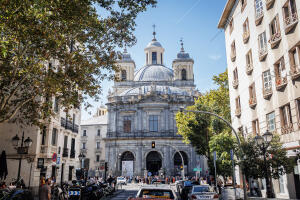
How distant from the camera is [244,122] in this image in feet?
70.4

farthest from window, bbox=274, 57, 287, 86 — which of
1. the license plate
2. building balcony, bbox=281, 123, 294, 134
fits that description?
the license plate

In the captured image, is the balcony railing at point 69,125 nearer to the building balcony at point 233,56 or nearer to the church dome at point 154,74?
the building balcony at point 233,56

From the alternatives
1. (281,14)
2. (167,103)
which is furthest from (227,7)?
(167,103)

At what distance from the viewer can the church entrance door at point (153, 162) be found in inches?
1987

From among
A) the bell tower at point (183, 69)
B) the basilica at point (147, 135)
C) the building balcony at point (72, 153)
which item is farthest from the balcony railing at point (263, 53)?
the bell tower at point (183, 69)

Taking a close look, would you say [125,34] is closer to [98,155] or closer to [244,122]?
[244,122]

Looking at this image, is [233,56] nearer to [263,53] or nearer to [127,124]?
[263,53]

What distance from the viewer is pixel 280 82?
1568 cm

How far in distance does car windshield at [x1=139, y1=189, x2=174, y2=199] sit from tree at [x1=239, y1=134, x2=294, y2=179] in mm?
7002

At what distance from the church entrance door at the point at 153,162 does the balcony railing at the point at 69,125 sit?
2248 centimetres

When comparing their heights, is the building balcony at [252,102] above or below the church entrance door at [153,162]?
above

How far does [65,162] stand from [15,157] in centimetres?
671

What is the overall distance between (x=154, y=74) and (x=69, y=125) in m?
41.1

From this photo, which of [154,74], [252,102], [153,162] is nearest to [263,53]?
[252,102]
